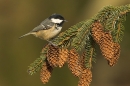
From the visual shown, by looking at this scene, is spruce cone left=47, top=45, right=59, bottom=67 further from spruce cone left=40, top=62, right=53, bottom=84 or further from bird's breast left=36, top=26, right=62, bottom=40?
bird's breast left=36, top=26, right=62, bottom=40

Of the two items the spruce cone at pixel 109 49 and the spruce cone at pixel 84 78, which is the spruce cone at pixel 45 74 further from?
the spruce cone at pixel 109 49

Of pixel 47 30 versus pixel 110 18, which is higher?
pixel 110 18

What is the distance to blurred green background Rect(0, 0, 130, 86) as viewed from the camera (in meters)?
4.62

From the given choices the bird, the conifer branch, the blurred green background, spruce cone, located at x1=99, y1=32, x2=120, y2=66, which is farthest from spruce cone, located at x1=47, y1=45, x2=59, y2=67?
the blurred green background

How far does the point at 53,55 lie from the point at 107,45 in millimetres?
293

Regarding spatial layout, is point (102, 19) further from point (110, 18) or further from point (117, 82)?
point (117, 82)

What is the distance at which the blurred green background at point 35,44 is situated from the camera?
4621 mm

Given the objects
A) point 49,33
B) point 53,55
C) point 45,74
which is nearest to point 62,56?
point 53,55

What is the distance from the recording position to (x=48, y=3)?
5.80 m

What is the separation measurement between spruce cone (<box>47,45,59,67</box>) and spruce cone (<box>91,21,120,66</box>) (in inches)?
9.0

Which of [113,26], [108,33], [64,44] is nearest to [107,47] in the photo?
[108,33]

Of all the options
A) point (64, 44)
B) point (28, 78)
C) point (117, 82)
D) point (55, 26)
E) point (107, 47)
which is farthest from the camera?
point (117, 82)

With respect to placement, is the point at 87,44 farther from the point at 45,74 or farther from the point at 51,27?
the point at 51,27

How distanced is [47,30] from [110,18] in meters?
1.37
